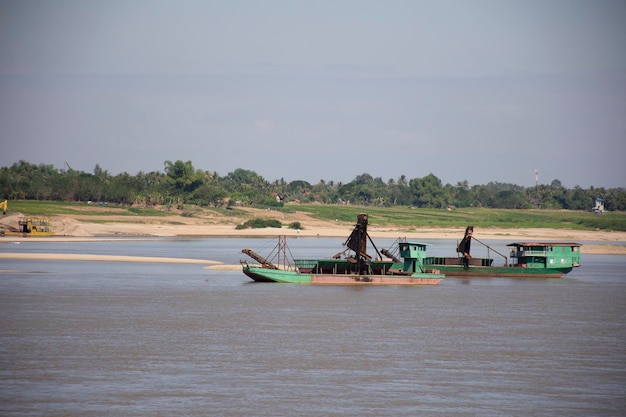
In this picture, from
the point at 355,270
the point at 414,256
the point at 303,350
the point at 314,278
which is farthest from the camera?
the point at 414,256

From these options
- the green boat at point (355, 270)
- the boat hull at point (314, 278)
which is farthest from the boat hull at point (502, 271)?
the boat hull at point (314, 278)

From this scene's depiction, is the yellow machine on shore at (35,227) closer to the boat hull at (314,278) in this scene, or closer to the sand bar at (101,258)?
the sand bar at (101,258)

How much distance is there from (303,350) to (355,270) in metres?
33.7

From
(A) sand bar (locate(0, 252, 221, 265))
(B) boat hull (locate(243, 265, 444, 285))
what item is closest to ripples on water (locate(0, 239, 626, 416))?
(B) boat hull (locate(243, 265, 444, 285))

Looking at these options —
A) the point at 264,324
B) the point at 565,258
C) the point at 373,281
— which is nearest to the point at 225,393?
the point at 264,324

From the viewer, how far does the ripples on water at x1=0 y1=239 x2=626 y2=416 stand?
107 ft

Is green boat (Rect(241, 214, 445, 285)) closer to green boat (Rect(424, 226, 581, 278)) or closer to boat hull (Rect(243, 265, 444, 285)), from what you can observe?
boat hull (Rect(243, 265, 444, 285))

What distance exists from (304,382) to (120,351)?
35.2ft

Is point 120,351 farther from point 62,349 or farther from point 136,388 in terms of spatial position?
point 136,388

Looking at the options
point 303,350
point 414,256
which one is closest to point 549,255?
point 414,256

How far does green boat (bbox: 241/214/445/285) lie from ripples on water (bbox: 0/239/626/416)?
1908mm

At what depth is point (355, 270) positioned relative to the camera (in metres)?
75.8

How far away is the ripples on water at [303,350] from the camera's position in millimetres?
32500

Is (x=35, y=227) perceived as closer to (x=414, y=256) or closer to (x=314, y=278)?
(x=314, y=278)
